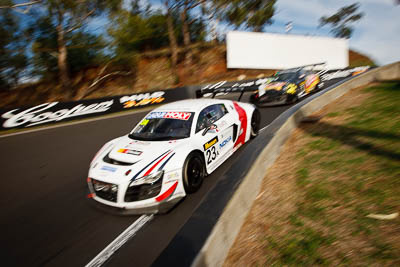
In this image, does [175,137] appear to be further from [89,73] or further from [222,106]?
[89,73]

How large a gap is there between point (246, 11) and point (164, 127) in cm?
3651

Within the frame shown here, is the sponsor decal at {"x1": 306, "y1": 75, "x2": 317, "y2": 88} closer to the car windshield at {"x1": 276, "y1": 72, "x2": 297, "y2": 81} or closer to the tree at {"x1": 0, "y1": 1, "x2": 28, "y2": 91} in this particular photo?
the car windshield at {"x1": 276, "y1": 72, "x2": 297, "y2": 81}

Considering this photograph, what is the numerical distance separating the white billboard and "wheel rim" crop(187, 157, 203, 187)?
78.3 ft

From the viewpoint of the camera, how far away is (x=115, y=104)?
43.9 feet

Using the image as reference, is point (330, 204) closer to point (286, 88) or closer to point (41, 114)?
point (286, 88)

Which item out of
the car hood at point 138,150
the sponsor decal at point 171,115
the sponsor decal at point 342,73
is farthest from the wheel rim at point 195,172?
the sponsor decal at point 342,73

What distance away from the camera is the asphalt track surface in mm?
2723

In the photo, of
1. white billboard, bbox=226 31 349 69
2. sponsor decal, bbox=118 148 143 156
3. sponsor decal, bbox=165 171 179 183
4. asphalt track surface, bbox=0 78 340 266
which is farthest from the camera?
white billboard, bbox=226 31 349 69

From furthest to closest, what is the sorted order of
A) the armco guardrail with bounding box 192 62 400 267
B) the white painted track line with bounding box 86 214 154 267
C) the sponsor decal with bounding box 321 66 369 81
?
the sponsor decal with bounding box 321 66 369 81 < the white painted track line with bounding box 86 214 154 267 < the armco guardrail with bounding box 192 62 400 267

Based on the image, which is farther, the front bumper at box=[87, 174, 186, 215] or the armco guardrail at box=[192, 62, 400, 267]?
the front bumper at box=[87, 174, 186, 215]

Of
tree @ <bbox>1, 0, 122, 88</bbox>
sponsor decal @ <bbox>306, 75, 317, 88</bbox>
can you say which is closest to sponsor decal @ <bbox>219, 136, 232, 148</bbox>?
sponsor decal @ <bbox>306, 75, 317, 88</bbox>

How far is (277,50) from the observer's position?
2730 centimetres

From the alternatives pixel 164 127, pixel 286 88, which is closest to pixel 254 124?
pixel 164 127

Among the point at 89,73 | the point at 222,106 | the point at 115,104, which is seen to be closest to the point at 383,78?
A: the point at 222,106
